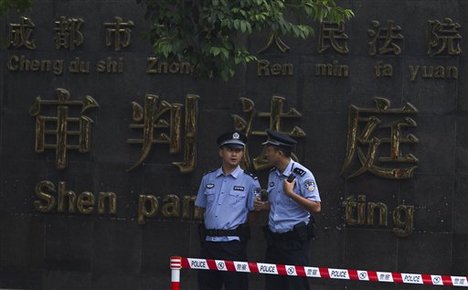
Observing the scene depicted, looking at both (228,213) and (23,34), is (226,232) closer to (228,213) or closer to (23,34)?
(228,213)

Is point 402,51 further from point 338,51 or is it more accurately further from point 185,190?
point 185,190

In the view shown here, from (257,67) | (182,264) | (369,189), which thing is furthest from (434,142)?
(182,264)

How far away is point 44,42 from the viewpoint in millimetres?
12281

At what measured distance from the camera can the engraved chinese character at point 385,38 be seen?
11.7m

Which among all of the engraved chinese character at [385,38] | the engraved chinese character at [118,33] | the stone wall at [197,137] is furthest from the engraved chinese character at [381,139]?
the engraved chinese character at [118,33]

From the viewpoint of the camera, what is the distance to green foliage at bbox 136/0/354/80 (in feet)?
28.9

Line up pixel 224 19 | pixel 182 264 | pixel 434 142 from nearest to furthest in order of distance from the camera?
pixel 224 19 → pixel 182 264 → pixel 434 142

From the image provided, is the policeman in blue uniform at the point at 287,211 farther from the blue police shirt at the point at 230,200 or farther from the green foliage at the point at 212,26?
the green foliage at the point at 212,26

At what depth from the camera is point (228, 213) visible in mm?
9656

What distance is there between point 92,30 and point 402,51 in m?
3.23

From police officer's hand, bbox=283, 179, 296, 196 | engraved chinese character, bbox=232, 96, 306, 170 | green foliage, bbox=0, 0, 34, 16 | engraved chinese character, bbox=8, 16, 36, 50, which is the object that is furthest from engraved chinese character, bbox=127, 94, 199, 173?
police officer's hand, bbox=283, 179, 296, 196

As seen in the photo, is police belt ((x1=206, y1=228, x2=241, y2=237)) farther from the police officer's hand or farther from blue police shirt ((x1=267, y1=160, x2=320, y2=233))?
the police officer's hand

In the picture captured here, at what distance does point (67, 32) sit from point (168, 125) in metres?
1.48

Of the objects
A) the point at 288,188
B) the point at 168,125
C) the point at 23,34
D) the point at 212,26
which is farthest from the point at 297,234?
the point at 23,34
